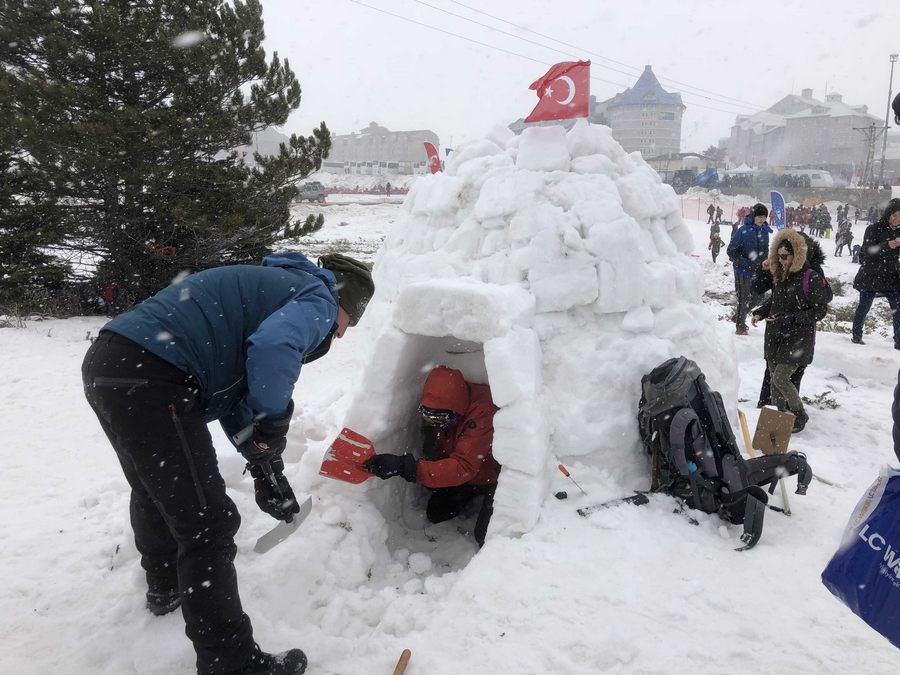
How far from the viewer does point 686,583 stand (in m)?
2.39

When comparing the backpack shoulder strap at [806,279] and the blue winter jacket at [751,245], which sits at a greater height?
the blue winter jacket at [751,245]

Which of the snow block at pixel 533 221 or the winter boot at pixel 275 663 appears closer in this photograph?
the winter boot at pixel 275 663

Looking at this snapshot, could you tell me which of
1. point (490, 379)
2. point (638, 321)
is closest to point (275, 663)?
point (490, 379)

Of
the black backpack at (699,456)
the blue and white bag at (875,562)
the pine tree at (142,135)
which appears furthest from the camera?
the pine tree at (142,135)

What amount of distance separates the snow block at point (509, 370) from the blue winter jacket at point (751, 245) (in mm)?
5170

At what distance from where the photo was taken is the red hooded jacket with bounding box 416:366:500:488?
299 centimetres

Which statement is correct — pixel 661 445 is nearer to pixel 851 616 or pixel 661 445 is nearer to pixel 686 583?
pixel 686 583

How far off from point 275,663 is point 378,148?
65.1 m

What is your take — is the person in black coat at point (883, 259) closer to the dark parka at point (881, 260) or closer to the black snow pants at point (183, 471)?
the dark parka at point (881, 260)

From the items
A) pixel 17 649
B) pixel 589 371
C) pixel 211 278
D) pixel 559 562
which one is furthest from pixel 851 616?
pixel 17 649

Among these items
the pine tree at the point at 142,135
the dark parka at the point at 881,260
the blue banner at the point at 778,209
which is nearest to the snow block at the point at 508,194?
the dark parka at the point at 881,260

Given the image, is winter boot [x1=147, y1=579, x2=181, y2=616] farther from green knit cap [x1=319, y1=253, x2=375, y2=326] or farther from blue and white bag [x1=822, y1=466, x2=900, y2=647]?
blue and white bag [x1=822, y1=466, x2=900, y2=647]

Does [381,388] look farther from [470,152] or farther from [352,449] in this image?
[470,152]

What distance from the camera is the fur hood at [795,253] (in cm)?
425
